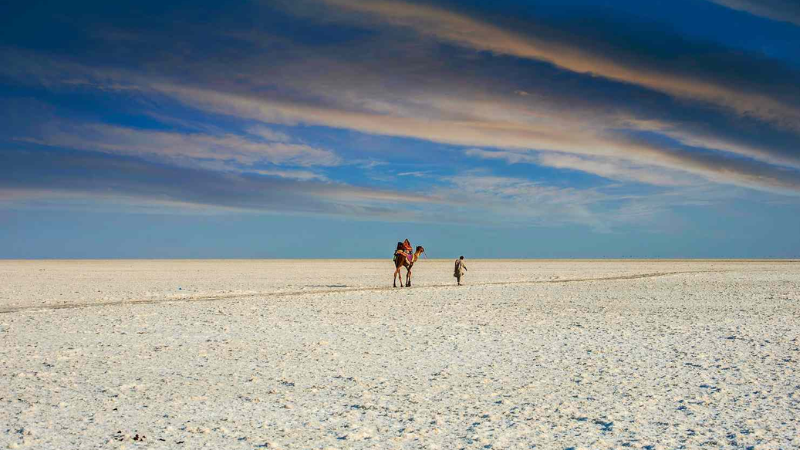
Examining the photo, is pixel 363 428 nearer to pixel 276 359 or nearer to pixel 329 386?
pixel 329 386

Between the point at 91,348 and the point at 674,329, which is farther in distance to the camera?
the point at 674,329

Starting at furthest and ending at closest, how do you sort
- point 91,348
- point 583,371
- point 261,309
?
point 261,309 → point 91,348 → point 583,371

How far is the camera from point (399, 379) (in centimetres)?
967

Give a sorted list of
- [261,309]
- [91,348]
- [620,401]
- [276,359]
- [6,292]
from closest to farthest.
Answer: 1. [620,401]
2. [276,359]
3. [91,348]
4. [261,309]
5. [6,292]

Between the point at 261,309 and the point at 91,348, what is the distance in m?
7.43

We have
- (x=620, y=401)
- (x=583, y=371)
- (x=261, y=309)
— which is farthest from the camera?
(x=261, y=309)

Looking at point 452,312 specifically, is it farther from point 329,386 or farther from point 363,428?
point 363,428

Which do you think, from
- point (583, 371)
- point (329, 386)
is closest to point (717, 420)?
point (583, 371)

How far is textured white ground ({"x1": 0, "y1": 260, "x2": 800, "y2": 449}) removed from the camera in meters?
6.93

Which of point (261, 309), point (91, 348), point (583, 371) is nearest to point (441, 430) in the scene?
point (583, 371)

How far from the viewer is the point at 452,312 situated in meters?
18.6

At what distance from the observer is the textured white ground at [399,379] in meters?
6.93

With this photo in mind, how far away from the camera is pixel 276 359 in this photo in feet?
37.2

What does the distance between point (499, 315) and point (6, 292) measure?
2114 centimetres
